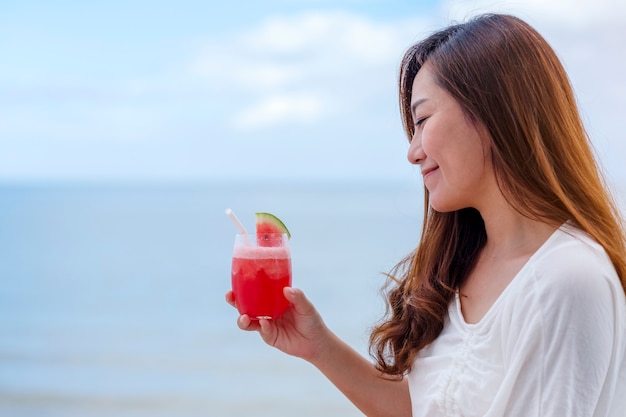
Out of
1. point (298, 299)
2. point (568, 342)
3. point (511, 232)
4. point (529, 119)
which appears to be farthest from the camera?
point (298, 299)

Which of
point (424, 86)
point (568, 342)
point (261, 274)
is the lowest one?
point (568, 342)

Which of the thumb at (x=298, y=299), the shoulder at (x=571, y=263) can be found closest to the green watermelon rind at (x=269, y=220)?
the thumb at (x=298, y=299)

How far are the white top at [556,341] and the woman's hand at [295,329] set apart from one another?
0.45 m

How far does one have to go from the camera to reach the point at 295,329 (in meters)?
2.03

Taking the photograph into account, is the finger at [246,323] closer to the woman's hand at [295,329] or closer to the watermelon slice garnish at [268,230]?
the woman's hand at [295,329]

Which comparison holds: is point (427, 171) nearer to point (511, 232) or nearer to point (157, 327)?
point (511, 232)

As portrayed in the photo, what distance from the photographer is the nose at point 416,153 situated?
71.1 inches

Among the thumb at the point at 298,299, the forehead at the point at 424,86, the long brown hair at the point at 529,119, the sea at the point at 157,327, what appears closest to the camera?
the long brown hair at the point at 529,119

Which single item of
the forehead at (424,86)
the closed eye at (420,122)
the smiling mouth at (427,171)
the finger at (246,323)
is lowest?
the finger at (246,323)

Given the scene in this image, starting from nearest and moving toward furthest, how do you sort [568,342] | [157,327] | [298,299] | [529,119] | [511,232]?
[568,342] < [529,119] < [511,232] < [298,299] < [157,327]

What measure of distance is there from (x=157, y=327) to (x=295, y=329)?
700cm

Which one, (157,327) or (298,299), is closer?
(298,299)

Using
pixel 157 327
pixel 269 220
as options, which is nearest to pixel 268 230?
pixel 269 220

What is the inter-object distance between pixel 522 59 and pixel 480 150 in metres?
0.19
